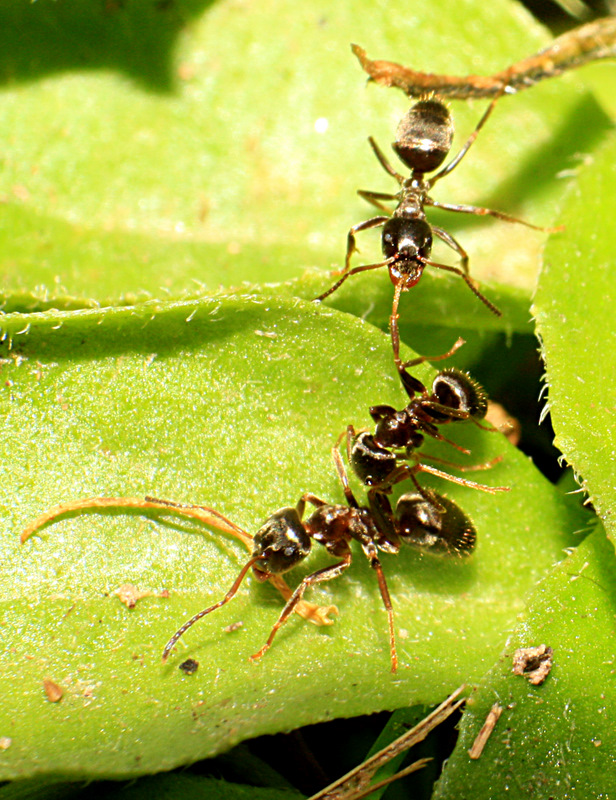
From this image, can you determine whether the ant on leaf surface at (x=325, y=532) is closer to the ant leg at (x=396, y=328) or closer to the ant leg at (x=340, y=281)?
the ant leg at (x=396, y=328)

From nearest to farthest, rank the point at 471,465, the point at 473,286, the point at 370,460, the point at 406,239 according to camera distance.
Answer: the point at 370,460 → the point at 471,465 → the point at 473,286 → the point at 406,239

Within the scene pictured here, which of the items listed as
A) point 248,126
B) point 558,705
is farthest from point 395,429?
point 248,126

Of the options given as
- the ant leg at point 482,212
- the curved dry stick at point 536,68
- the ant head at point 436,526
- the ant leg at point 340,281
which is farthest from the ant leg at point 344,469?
the curved dry stick at point 536,68

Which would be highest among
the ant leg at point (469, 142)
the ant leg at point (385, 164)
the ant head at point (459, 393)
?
the ant leg at point (469, 142)

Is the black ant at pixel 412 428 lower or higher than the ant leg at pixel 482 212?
lower

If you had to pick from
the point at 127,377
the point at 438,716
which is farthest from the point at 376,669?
the point at 127,377

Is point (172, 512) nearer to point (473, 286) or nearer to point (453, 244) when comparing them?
point (473, 286)

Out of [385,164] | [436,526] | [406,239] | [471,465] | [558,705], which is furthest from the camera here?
[385,164]
